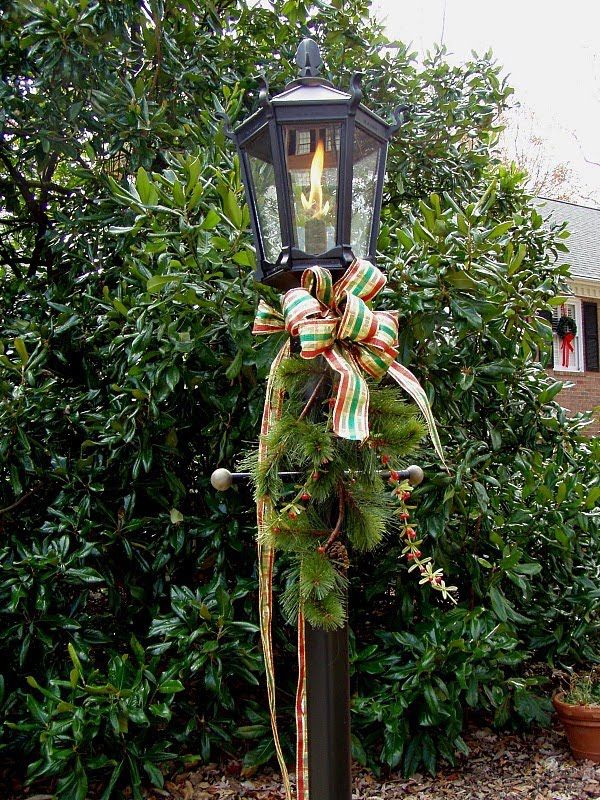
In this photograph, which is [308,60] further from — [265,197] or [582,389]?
[582,389]

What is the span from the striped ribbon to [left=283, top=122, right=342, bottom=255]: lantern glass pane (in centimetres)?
16

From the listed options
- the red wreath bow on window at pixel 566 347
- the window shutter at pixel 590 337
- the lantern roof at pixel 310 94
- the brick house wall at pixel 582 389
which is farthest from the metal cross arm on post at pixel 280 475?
the window shutter at pixel 590 337

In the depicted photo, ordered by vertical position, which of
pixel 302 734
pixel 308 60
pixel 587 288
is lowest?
pixel 302 734

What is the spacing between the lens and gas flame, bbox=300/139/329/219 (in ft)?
6.80

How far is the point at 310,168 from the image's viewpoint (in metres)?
2.08

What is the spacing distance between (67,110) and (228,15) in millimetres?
1244

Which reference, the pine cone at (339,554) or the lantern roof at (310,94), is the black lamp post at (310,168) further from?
the pine cone at (339,554)

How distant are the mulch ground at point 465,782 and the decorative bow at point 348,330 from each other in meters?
2.41

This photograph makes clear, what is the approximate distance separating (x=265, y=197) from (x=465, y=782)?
3061 millimetres

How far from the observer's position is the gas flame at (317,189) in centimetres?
207

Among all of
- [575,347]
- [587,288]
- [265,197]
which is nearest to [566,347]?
[575,347]

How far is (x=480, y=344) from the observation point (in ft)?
12.6

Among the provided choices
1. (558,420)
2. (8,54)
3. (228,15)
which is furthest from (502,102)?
(8,54)

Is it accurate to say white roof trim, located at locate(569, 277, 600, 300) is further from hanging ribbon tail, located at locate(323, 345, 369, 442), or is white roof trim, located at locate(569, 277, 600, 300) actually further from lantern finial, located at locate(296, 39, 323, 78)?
hanging ribbon tail, located at locate(323, 345, 369, 442)
